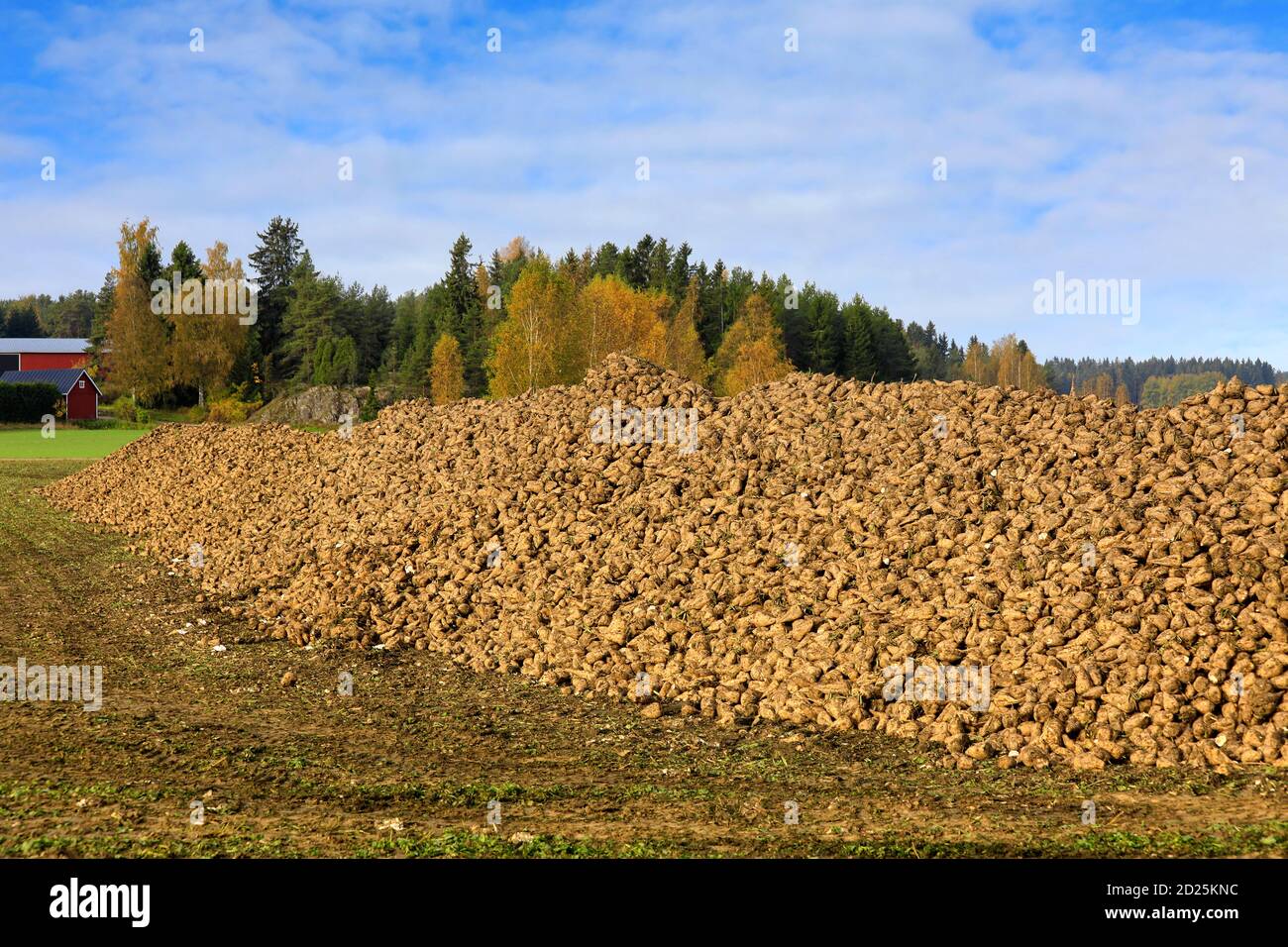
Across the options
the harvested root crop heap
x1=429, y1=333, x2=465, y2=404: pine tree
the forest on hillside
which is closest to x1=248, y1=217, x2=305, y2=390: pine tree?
the forest on hillside

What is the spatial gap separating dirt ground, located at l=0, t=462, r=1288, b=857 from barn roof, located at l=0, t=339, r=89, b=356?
91.7 m

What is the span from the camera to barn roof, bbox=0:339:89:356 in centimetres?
8756

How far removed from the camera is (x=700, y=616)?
29.7 ft

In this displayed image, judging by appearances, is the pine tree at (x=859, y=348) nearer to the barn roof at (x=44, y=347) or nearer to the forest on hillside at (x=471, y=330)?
the forest on hillside at (x=471, y=330)

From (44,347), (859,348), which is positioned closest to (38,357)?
(44,347)

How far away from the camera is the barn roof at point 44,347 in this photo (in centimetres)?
8756

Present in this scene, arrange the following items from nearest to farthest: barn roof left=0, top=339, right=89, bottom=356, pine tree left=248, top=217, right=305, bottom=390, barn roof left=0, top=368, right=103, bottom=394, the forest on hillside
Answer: the forest on hillside < barn roof left=0, top=368, right=103, bottom=394 < pine tree left=248, top=217, right=305, bottom=390 < barn roof left=0, top=339, right=89, bottom=356

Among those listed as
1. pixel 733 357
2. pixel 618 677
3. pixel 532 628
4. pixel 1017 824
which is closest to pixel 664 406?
pixel 532 628

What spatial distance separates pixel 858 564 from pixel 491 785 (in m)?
4.13

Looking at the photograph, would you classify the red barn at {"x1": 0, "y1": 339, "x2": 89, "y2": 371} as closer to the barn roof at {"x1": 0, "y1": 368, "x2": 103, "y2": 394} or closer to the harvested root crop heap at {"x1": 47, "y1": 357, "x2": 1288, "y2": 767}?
the barn roof at {"x1": 0, "y1": 368, "x2": 103, "y2": 394}

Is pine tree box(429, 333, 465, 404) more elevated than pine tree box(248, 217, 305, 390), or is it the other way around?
Result: pine tree box(248, 217, 305, 390)

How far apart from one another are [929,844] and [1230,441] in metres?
6.28

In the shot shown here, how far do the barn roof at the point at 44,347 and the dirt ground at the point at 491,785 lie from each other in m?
91.7

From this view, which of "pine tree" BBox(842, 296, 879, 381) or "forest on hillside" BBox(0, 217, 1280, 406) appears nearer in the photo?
"forest on hillside" BBox(0, 217, 1280, 406)
